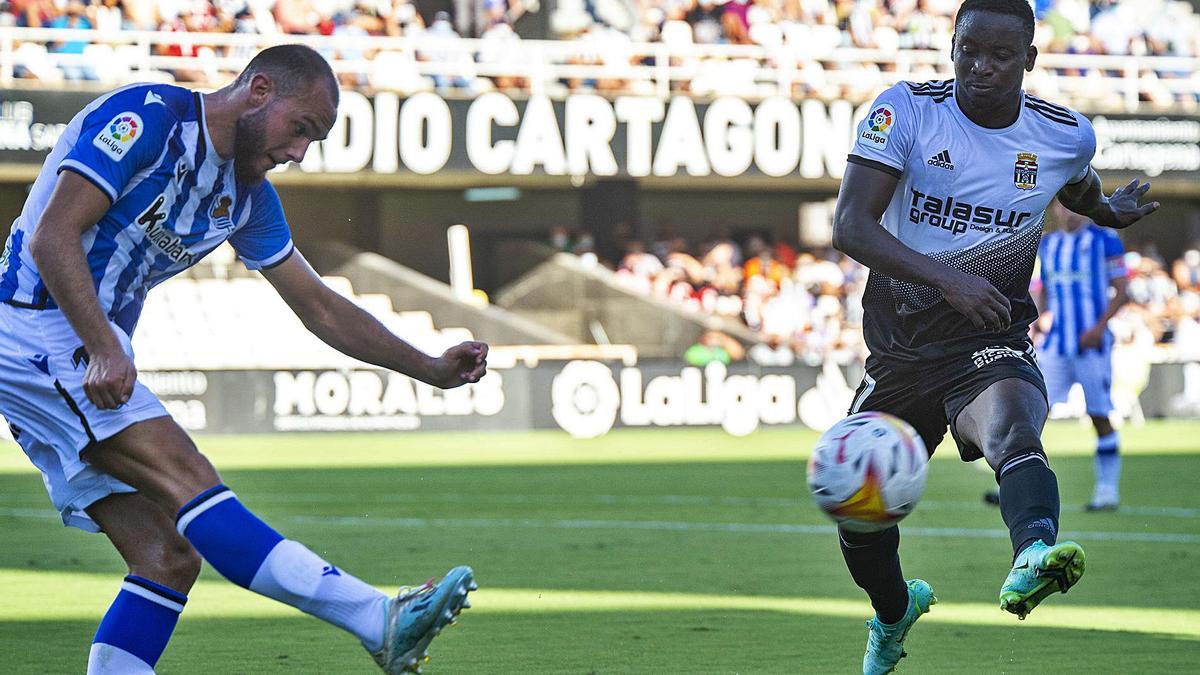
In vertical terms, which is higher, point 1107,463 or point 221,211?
point 221,211

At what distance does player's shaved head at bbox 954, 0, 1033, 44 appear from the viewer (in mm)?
5145

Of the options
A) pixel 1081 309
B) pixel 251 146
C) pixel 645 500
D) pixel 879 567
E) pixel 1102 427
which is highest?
pixel 251 146

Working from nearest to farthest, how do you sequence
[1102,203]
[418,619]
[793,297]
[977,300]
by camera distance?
[418,619] < [977,300] < [1102,203] < [793,297]

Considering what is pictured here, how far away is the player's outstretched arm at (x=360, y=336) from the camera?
5.01 metres

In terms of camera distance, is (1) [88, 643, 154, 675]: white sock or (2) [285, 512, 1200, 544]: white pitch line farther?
(2) [285, 512, 1200, 544]: white pitch line

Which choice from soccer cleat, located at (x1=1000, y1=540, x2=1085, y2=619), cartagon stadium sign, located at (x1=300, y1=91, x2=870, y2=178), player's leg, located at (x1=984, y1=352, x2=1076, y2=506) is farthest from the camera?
cartagon stadium sign, located at (x1=300, y1=91, x2=870, y2=178)

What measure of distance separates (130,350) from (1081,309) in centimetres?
944

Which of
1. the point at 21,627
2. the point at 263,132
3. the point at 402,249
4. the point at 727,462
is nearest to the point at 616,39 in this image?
the point at 402,249

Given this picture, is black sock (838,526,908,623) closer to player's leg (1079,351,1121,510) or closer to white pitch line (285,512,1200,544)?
white pitch line (285,512,1200,544)

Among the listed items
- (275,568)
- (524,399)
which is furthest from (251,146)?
(524,399)

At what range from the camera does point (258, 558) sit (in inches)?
161

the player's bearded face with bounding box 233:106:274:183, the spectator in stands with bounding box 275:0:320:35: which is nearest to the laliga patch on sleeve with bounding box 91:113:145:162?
the player's bearded face with bounding box 233:106:274:183

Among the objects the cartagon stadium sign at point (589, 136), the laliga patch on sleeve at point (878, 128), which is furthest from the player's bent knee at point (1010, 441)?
the cartagon stadium sign at point (589, 136)

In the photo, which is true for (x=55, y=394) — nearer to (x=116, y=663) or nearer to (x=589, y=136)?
(x=116, y=663)
